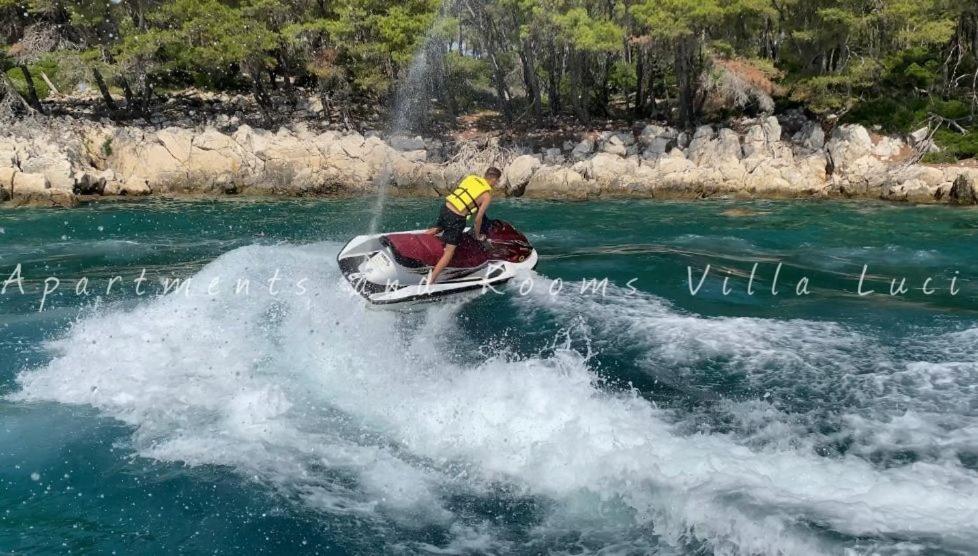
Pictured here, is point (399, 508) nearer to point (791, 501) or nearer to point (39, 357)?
point (791, 501)

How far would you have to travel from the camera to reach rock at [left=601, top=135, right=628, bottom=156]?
2491cm

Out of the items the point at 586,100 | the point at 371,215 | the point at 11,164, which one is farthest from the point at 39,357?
the point at 586,100

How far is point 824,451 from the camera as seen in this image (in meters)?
6.14

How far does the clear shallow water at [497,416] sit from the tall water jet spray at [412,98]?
494 inches

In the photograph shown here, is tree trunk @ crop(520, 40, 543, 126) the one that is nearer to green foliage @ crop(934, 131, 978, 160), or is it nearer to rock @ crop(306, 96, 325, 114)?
rock @ crop(306, 96, 325, 114)

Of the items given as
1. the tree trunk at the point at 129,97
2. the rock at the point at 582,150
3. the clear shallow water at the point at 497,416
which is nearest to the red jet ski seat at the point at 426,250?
the clear shallow water at the point at 497,416

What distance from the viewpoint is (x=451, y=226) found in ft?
33.2

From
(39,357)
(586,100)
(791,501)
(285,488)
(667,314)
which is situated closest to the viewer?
(791,501)

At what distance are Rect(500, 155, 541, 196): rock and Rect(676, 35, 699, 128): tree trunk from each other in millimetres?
6118

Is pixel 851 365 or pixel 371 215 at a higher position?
pixel 851 365

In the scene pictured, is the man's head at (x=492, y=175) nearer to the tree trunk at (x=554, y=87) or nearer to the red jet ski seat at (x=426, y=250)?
the red jet ski seat at (x=426, y=250)

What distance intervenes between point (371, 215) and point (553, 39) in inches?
389

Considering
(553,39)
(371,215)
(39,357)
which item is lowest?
(371,215)

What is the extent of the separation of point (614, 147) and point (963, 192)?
411 inches
